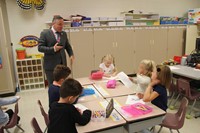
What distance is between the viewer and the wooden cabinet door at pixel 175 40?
5.67 meters

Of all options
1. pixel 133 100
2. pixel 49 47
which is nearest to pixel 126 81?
pixel 133 100

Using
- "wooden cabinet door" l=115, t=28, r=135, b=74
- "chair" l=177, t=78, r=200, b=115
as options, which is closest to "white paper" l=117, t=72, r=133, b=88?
"chair" l=177, t=78, r=200, b=115

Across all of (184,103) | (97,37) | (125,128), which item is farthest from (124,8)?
(125,128)

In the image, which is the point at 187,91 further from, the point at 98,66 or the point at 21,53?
the point at 21,53

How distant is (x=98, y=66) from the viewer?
5.09 meters

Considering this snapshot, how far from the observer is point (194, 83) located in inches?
132

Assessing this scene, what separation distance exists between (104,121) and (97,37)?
3.62 metres

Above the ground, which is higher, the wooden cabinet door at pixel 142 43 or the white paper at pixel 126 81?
the wooden cabinet door at pixel 142 43

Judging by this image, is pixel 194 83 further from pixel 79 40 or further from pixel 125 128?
pixel 79 40

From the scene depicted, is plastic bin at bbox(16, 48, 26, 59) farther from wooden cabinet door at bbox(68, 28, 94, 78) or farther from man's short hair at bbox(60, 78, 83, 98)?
man's short hair at bbox(60, 78, 83, 98)

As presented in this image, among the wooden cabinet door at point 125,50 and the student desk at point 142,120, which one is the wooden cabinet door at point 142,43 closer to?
the wooden cabinet door at point 125,50

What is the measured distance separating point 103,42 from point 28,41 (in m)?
2.11

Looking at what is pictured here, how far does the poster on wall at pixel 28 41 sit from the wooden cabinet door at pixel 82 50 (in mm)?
1067

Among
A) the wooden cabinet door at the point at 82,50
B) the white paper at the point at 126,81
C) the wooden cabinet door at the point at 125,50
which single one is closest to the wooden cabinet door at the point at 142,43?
the wooden cabinet door at the point at 125,50
